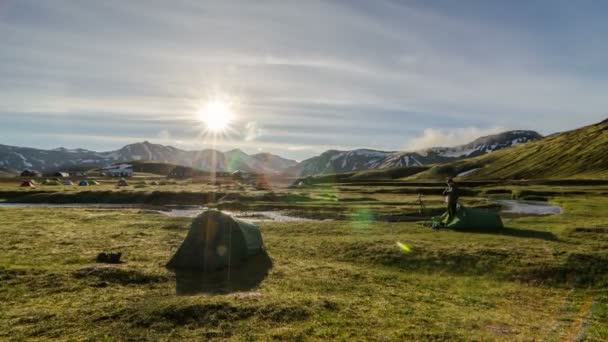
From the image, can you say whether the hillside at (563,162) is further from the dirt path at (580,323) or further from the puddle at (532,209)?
the dirt path at (580,323)

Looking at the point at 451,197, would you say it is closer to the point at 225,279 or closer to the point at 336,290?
the point at 336,290

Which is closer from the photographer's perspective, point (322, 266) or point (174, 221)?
point (322, 266)

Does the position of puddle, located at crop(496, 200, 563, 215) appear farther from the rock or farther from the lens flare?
the rock

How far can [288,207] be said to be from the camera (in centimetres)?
6719

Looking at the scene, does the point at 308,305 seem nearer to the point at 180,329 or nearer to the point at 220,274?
the point at 180,329

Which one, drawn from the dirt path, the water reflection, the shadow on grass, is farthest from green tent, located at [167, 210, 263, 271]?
the shadow on grass

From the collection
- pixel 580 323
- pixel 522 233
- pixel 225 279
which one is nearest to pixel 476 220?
pixel 522 233

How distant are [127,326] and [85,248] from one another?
57.5 feet

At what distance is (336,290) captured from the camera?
1989 centimetres

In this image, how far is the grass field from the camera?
14.3 meters

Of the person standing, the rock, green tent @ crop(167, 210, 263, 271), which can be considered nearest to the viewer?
green tent @ crop(167, 210, 263, 271)

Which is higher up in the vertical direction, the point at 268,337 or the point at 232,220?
the point at 232,220

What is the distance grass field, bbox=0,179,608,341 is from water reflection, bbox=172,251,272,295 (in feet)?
2.31

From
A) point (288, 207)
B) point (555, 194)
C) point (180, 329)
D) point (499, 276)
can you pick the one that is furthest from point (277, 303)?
point (555, 194)
